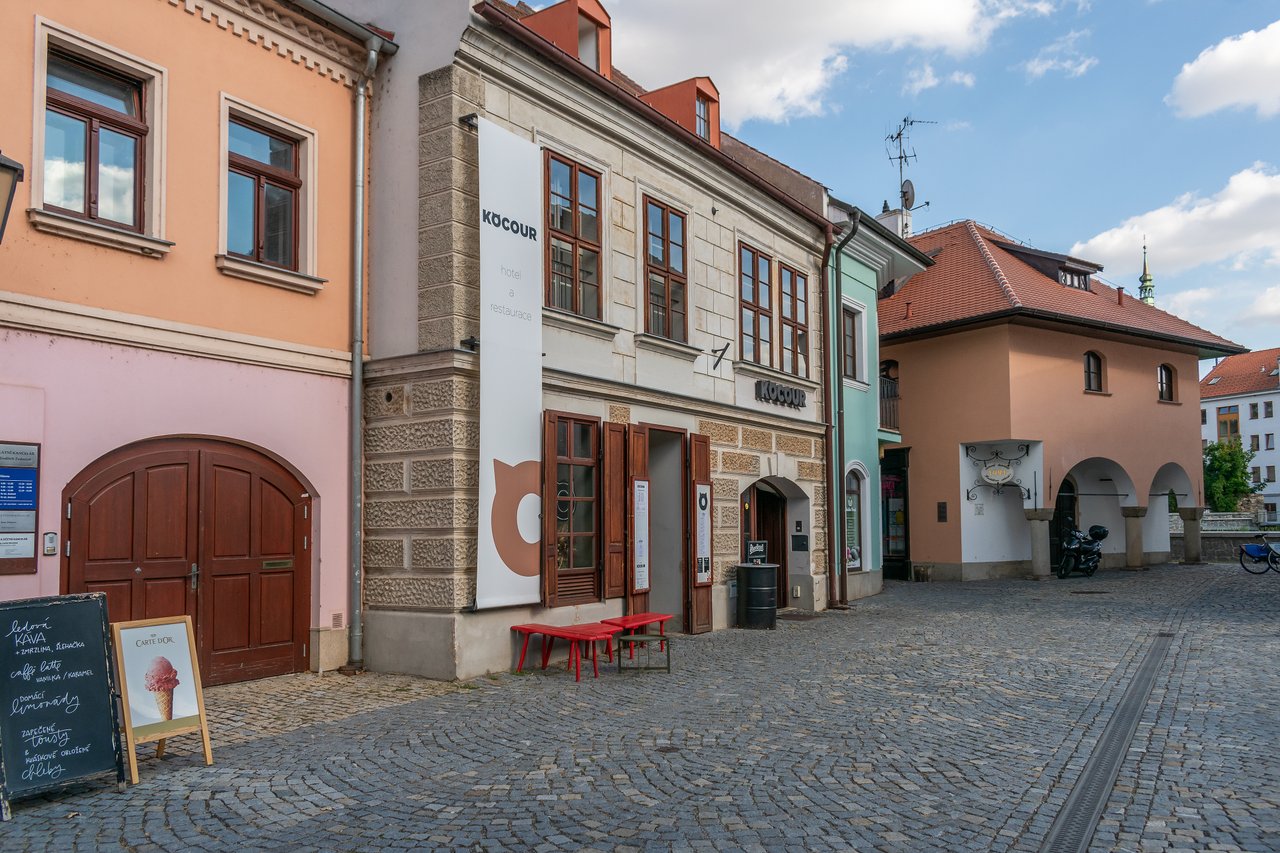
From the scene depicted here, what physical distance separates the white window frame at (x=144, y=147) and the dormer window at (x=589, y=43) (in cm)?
554

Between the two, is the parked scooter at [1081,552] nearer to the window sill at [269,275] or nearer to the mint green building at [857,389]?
the mint green building at [857,389]

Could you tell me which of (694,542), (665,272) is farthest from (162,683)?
(665,272)

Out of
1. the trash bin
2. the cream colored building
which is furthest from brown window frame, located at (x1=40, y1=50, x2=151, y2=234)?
the trash bin

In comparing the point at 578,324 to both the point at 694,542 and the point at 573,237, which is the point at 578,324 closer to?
the point at 573,237

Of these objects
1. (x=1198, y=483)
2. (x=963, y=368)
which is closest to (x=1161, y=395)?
(x=1198, y=483)

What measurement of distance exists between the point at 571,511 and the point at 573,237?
3.16 m

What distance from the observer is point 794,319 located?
56.5 feet

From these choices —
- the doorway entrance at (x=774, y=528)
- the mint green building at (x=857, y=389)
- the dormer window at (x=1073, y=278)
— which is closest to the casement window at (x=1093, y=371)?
the dormer window at (x=1073, y=278)

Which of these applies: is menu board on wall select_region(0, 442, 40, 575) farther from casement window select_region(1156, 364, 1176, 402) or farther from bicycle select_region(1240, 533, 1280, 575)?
casement window select_region(1156, 364, 1176, 402)

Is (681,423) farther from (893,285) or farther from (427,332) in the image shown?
(893,285)

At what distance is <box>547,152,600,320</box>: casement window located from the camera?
1163 centimetres

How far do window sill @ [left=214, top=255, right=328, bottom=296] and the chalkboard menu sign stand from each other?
393 cm

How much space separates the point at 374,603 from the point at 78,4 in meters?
5.88

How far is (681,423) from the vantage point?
539 inches
